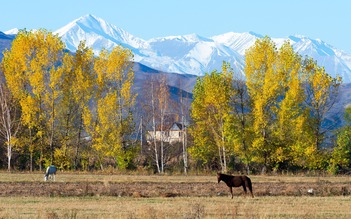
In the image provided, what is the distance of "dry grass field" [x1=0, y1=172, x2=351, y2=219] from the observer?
23.1 m

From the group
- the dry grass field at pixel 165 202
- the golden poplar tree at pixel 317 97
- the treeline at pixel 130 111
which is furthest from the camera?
the golden poplar tree at pixel 317 97

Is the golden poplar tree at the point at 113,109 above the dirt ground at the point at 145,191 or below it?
above

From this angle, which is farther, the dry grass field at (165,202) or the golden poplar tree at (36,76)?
the golden poplar tree at (36,76)

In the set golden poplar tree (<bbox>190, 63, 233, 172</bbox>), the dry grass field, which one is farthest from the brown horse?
golden poplar tree (<bbox>190, 63, 233, 172</bbox>)

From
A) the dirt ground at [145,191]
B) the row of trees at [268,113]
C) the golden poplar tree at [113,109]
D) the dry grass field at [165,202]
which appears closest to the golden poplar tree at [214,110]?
the row of trees at [268,113]

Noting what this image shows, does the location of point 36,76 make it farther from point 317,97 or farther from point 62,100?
point 317,97

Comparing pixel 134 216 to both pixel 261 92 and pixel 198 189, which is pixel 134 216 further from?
pixel 261 92

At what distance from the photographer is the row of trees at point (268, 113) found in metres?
62.6

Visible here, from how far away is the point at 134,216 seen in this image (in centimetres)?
2161

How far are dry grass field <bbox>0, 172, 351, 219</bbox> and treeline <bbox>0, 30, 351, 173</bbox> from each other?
22668 millimetres

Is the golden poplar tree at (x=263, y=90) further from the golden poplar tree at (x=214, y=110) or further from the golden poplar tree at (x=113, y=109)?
the golden poplar tree at (x=113, y=109)

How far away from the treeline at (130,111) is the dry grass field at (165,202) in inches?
892

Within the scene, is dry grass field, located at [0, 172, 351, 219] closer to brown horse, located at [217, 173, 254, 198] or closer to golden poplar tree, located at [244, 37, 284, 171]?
brown horse, located at [217, 173, 254, 198]

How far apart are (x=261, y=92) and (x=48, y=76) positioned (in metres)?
19.5
